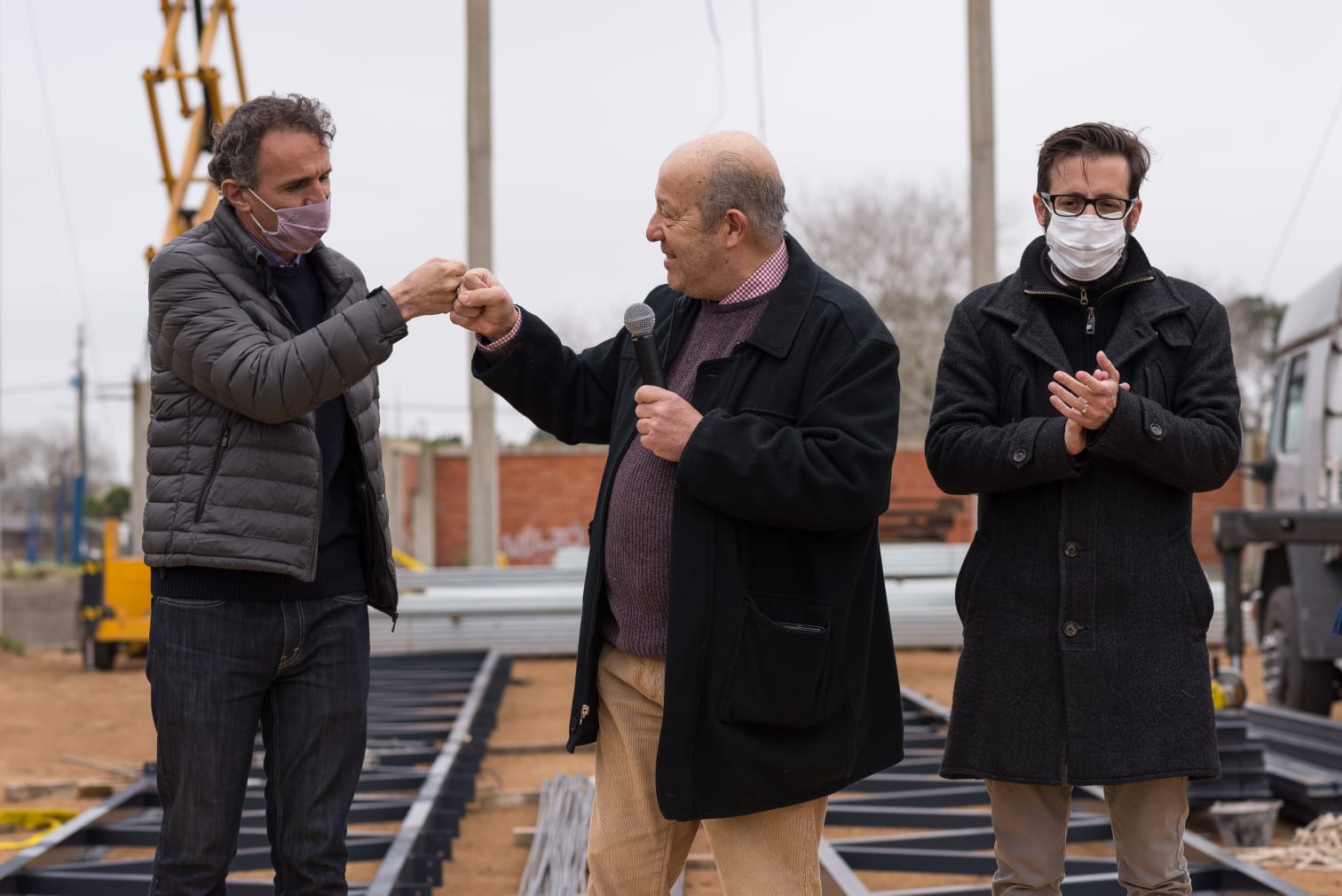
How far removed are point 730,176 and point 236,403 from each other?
979 millimetres

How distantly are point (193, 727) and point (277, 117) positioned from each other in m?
1.16

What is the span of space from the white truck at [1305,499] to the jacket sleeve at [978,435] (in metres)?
5.28

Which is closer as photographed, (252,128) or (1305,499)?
(252,128)

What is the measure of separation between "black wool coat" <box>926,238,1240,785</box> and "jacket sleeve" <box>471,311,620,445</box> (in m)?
0.67

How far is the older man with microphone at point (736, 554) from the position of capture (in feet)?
8.05

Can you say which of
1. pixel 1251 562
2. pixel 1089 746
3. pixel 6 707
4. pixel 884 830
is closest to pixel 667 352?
pixel 1089 746

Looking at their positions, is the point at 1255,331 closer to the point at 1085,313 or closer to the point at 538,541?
the point at 538,541

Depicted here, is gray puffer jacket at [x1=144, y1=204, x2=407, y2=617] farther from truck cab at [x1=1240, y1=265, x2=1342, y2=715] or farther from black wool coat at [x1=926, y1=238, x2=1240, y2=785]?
truck cab at [x1=1240, y1=265, x2=1342, y2=715]

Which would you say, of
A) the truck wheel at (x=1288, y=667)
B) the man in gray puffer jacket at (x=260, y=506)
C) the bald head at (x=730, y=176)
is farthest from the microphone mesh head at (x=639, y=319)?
the truck wheel at (x=1288, y=667)

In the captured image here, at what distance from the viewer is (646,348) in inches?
102

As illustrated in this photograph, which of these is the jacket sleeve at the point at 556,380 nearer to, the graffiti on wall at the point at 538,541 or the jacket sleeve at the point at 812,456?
the jacket sleeve at the point at 812,456

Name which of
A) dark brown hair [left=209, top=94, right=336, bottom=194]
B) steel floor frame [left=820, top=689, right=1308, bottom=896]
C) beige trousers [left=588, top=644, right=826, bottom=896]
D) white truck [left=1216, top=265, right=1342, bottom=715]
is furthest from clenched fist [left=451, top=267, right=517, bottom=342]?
white truck [left=1216, top=265, right=1342, bottom=715]

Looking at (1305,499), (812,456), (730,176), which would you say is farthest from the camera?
(1305,499)

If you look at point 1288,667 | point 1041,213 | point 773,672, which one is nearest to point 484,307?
point 773,672
